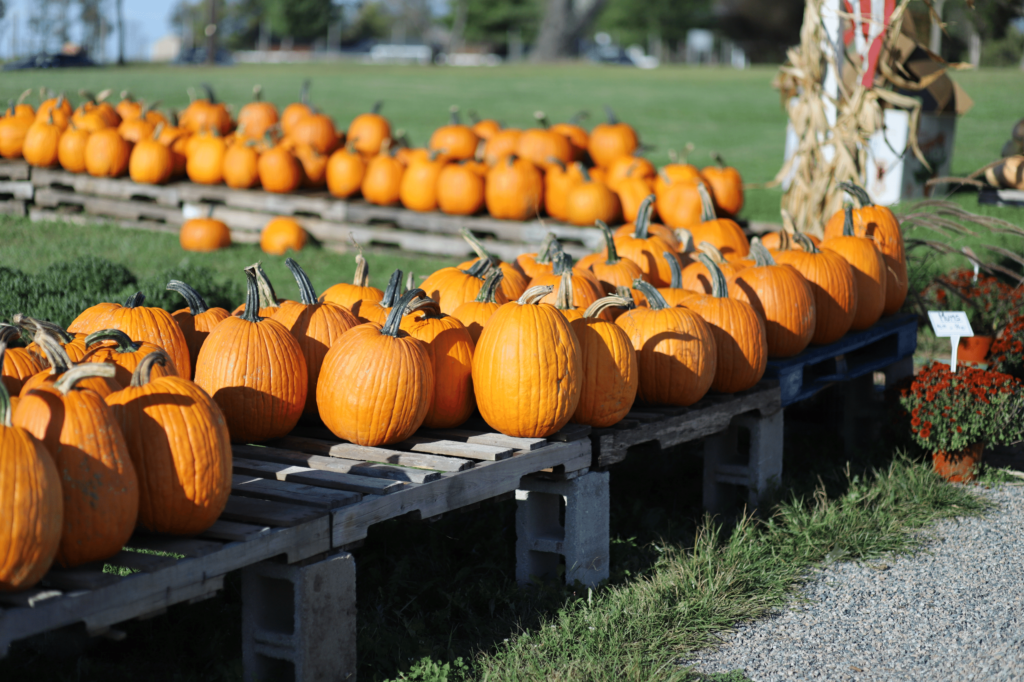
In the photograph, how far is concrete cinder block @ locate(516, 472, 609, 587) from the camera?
3717mm

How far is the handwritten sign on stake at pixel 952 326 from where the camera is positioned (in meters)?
5.09

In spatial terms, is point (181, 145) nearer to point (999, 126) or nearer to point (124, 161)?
point (124, 161)

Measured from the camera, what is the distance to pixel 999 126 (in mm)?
18594

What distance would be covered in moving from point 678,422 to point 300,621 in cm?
174

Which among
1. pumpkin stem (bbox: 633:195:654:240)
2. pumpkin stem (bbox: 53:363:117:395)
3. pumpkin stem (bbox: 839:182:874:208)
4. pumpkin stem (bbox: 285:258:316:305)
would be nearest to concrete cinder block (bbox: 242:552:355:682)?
pumpkin stem (bbox: 53:363:117:395)

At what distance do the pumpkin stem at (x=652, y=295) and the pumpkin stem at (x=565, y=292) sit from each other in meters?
0.29

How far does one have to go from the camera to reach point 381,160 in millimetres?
9078

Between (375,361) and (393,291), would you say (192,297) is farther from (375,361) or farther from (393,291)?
(375,361)

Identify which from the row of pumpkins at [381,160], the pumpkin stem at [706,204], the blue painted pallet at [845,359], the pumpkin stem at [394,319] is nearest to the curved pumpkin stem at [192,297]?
the pumpkin stem at [394,319]

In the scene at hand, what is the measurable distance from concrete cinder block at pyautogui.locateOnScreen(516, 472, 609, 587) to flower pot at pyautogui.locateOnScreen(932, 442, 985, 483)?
2069 mm

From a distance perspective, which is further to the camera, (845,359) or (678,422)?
(845,359)

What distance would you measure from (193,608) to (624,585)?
4.87 feet

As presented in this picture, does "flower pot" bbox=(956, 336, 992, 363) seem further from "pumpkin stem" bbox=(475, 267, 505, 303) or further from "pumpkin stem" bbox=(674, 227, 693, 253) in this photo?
"pumpkin stem" bbox=(475, 267, 505, 303)

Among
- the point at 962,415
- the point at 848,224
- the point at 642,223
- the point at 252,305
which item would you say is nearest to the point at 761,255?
the point at 642,223
